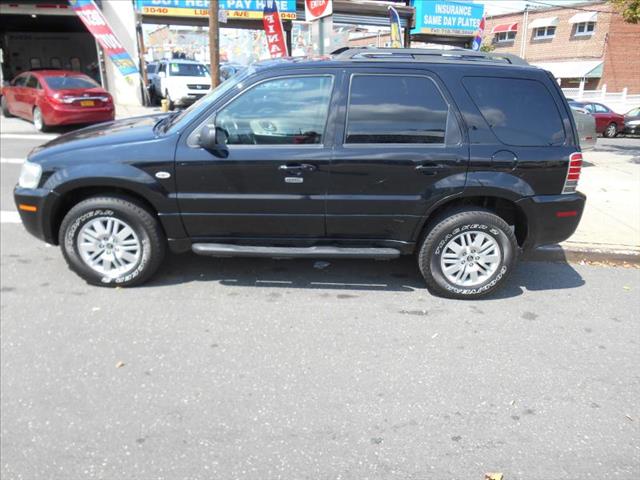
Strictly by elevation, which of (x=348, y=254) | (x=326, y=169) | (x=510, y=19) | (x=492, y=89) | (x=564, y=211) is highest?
(x=510, y=19)

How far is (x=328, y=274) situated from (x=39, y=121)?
11861 millimetres

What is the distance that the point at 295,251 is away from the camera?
165 inches

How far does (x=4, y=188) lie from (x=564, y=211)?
7.55 m

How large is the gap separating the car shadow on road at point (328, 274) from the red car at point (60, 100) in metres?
9.58

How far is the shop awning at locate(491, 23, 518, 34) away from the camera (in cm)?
3826

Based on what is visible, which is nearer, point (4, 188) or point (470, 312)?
point (470, 312)

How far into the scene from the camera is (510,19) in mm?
38812

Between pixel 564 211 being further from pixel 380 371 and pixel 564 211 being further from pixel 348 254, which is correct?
pixel 380 371

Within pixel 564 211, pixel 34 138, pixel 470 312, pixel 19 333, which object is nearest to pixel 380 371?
pixel 470 312

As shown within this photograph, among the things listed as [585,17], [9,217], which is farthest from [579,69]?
[9,217]

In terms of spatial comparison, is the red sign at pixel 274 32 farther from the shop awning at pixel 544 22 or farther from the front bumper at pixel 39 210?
the shop awning at pixel 544 22

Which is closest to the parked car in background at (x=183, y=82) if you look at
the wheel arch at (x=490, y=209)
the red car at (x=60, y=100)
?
the red car at (x=60, y=100)

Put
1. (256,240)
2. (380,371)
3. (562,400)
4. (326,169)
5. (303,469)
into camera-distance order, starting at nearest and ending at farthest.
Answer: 1. (303,469)
2. (562,400)
3. (380,371)
4. (326,169)
5. (256,240)

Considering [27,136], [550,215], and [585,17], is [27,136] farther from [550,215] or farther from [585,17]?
[585,17]
